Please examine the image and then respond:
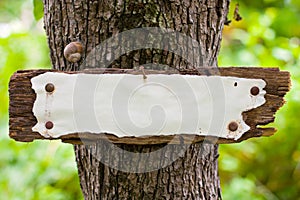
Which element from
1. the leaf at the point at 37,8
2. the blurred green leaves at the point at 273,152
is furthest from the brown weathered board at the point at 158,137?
the blurred green leaves at the point at 273,152

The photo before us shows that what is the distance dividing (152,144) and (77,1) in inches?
13.4

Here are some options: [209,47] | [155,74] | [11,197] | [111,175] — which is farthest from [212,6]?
[11,197]

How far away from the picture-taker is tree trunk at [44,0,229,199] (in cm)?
96

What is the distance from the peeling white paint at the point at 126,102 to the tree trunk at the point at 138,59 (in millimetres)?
84

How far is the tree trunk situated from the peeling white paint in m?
0.08

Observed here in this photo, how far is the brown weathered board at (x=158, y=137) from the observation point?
891mm

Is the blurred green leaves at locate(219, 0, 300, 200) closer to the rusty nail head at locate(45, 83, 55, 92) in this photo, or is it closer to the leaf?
the leaf

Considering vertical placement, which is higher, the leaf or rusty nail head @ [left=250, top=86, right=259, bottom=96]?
the leaf

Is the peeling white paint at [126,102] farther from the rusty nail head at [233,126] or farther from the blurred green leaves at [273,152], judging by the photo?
the blurred green leaves at [273,152]

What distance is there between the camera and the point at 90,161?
40.6 inches

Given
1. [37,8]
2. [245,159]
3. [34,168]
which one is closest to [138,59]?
[37,8]

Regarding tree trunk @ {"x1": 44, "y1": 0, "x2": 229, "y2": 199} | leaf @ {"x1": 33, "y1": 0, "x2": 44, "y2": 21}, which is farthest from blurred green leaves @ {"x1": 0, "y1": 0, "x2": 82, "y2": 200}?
tree trunk @ {"x1": 44, "y1": 0, "x2": 229, "y2": 199}

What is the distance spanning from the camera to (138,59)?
97 centimetres

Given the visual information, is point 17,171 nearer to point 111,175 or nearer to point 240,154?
point 240,154
